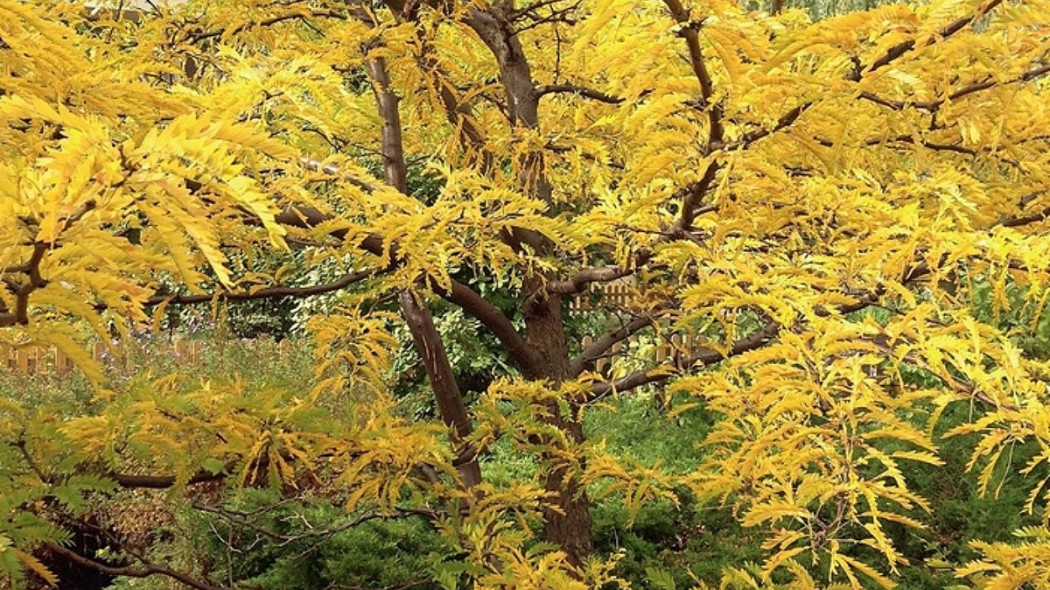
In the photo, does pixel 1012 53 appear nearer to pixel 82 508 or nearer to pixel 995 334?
pixel 995 334

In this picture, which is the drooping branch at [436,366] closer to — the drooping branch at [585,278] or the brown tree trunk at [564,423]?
the brown tree trunk at [564,423]

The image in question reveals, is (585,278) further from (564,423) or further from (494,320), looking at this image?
(564,423)

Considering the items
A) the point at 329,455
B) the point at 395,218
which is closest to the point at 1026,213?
the point at 395,218

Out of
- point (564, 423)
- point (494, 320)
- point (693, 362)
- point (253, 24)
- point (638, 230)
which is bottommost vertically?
point (564, 423)

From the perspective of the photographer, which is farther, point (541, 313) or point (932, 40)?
point (541, 313)

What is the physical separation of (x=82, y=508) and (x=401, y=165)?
189 cm

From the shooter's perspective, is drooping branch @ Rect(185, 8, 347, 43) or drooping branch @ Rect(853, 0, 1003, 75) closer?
drooping branch @ Rect(853, 0, 1003, 75)

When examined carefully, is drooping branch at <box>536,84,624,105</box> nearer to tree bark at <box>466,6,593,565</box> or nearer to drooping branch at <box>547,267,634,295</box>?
tree bark at <box>466,6,593,565</box>

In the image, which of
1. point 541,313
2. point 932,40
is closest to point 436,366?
point 541,313

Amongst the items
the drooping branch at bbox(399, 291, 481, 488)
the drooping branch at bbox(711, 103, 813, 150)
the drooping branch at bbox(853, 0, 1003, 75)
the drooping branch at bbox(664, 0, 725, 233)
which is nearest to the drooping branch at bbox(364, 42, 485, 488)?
the drooping branch at bbox(399, 291, 481, 488)

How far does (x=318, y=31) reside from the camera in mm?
3672

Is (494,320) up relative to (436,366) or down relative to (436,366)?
up

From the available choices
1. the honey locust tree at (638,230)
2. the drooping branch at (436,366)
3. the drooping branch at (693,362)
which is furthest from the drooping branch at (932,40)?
the drooping branch at (436,366)

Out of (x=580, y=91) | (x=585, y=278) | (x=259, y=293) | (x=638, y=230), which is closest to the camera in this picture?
(x=638, y=230)
